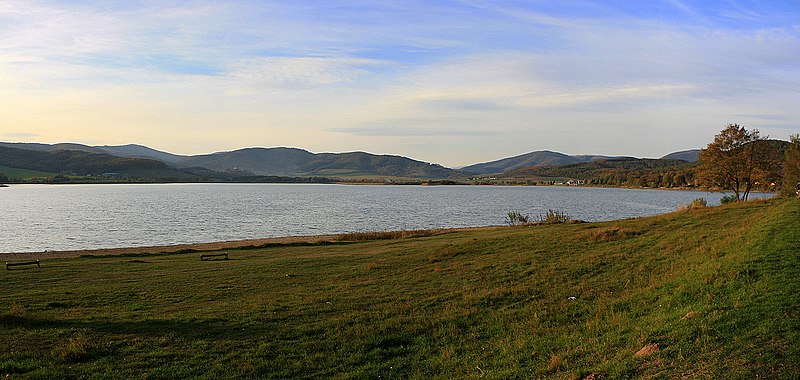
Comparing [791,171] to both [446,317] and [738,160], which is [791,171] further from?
[446,317]

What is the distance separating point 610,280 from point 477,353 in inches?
342

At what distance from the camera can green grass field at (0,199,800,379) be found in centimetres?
963

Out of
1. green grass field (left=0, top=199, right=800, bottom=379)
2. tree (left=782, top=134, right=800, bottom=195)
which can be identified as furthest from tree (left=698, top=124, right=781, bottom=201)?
green grass field (left=0, top=199, right=800, bottom=379)

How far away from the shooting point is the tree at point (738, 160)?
5094 centimetres

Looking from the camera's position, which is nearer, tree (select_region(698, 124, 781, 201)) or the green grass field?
the green grass field

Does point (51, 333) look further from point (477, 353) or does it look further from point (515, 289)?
point (515, 289)

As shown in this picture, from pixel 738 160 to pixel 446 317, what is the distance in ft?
158

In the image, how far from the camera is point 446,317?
14797mm

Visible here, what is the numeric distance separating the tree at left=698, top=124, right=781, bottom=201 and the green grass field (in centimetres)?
3029

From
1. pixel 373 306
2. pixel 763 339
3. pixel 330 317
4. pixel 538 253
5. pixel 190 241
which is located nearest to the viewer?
pixel 763 339

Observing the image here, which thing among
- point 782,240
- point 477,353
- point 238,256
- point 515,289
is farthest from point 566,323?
point 238,256

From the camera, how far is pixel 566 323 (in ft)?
43.8

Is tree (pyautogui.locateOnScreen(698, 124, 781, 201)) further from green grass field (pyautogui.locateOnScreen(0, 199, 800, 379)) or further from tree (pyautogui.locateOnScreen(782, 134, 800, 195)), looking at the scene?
green grass field (pyautogui.locateOnScreen(0, 199, 800, 379))

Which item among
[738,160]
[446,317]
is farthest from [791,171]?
[446,317]
